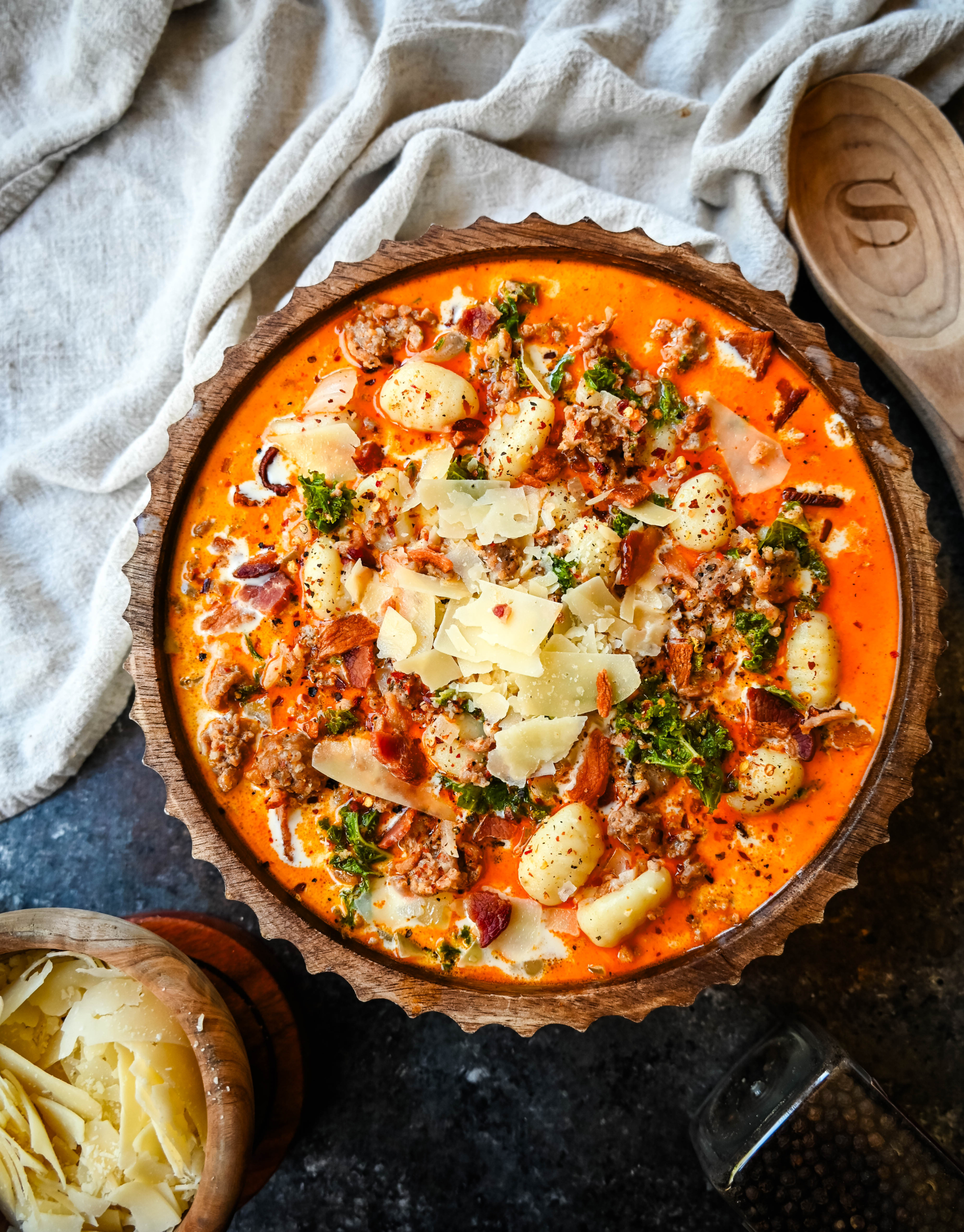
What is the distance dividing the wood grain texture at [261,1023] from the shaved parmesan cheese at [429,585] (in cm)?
134

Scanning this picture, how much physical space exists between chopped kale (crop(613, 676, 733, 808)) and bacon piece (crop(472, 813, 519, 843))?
34cm

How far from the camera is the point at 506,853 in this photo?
2271 mm

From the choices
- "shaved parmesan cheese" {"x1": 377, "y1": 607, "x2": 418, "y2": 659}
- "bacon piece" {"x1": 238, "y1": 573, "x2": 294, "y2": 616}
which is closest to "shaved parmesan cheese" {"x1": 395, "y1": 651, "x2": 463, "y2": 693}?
"shaved parmesan cheese" {"x1": 377, "y1": 607, "x2": 418, "y2": 659}

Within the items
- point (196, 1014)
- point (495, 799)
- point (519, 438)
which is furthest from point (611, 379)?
point (196, 1014)

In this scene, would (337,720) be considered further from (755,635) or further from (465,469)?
(755,635)

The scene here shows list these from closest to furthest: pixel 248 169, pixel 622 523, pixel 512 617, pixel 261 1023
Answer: pixel 512 617
pixel 622 523
pixel 261 1023
pixel 248 169

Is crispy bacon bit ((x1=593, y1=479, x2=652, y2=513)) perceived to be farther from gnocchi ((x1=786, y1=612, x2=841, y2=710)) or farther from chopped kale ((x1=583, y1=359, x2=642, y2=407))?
gnocchi ((x1=786, y1=612, x2=841, y2=710))

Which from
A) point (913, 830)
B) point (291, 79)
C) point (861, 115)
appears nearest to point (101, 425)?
point (291, 79)

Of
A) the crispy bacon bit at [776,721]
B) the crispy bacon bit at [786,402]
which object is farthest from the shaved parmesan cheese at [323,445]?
the crispy bacon bit at [776,721]

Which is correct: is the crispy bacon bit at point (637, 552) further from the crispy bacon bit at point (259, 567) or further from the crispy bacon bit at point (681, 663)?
the crispy bacon bit at point (259, 567)

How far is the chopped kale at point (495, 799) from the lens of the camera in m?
2.25

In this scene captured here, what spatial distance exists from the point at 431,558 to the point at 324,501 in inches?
12.2

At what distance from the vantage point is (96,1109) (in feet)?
7.77

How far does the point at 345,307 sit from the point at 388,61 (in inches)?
37.8
